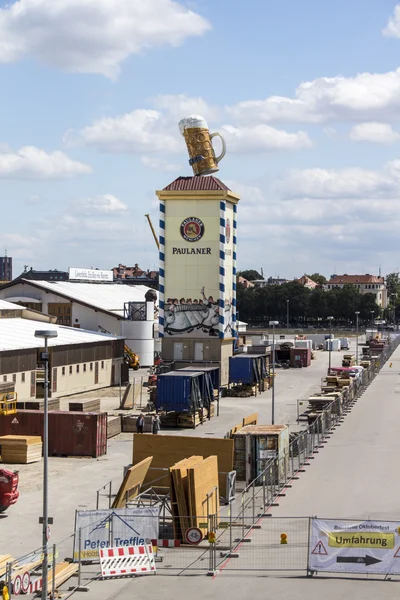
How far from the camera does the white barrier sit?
26.0 metres

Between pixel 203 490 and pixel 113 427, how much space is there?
22.8m

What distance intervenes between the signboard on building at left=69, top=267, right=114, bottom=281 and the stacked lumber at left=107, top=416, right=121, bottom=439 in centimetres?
6445

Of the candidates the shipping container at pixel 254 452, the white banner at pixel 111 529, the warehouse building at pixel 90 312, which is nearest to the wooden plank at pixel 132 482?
the white banner at pixel 111 529

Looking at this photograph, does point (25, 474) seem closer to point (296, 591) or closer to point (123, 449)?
point (123, 449)

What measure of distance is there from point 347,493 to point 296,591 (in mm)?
A: 12713

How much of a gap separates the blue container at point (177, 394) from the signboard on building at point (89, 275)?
6051 centimetres

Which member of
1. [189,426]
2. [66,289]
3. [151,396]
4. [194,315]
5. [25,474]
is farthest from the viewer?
[66,289]

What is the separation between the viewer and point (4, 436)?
45.2 meters

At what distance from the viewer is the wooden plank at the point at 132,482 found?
102 ft

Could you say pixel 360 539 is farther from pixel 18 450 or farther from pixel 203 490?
pixel 18 450

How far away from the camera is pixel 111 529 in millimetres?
26891

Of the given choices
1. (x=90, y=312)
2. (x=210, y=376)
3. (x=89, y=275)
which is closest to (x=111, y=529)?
(x=210, y=376)

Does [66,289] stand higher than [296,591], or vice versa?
[66,289]

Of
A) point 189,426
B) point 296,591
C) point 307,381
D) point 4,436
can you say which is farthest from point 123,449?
point 307,381
